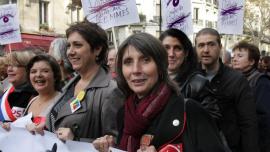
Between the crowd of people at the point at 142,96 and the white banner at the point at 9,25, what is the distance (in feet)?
11.8

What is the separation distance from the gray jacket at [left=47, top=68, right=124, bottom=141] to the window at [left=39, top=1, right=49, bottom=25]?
89.8 feet

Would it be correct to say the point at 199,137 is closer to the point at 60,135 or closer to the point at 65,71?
the point at 60,135

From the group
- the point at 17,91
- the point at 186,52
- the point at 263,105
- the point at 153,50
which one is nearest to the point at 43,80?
the point at 17,91

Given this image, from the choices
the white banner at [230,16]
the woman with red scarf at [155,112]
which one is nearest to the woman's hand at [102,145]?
the woman with red scarf at [155,112]

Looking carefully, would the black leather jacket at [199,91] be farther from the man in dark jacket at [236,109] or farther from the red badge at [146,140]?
the red badge at [146,140]

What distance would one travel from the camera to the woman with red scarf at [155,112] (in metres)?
2.30

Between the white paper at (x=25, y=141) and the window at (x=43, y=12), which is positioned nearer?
the white paper at (x=25, y=141)

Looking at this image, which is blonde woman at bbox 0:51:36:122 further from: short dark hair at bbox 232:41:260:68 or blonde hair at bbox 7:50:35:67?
short dark hair at bbox 232:41:260:68

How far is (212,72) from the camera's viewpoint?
398cm

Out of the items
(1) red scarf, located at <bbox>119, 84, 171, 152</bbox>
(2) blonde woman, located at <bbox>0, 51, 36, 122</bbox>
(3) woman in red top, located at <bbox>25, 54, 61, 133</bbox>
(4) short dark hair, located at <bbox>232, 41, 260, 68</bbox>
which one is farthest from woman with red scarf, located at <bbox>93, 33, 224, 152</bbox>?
(4) short dark hair, located at <bbox>232, 41, 260, 68</bbox>

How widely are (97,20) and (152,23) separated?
4129 cm

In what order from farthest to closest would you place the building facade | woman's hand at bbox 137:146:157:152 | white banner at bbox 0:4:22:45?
the building facade → white banner at bbox 0:4:22:45 → woman's hand at bbox 137:146:157:152

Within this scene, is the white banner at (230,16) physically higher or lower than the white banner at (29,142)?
higher

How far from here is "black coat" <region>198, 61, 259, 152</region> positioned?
3787mm
